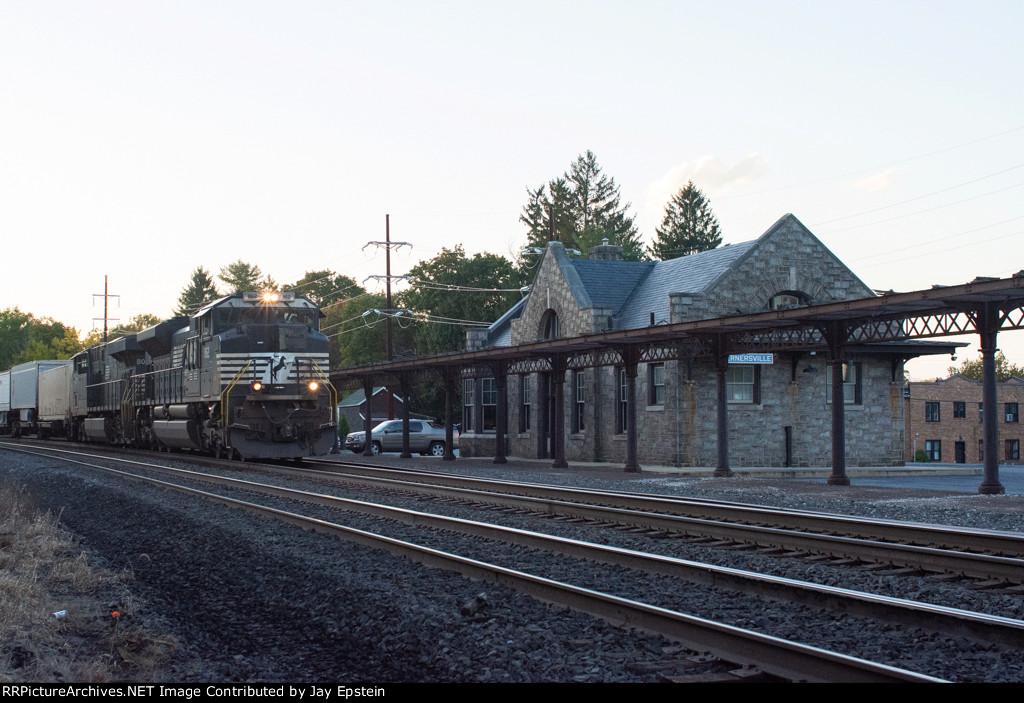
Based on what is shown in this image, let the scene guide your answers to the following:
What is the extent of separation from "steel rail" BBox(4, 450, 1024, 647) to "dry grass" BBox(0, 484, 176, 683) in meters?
4.29

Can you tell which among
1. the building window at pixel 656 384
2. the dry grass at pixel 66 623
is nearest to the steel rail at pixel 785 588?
the dry grass at pixel 66 623

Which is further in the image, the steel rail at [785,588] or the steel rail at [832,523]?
the steel rail at [832,523]

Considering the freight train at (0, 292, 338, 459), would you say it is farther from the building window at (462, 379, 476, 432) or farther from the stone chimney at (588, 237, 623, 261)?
the stone chimney at (588, 237, 623, 261)

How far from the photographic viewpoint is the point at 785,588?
790 cm

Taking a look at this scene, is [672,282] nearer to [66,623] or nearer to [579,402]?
[579,402]

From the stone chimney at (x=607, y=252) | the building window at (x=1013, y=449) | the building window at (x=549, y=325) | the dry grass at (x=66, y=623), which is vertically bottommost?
the building window at (x=1013, y=449)

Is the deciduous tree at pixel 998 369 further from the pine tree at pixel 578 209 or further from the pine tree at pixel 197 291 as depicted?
the pine tree at pixel 197 291

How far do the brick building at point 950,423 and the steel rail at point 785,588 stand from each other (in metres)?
52.9

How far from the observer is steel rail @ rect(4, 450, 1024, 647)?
6.47m

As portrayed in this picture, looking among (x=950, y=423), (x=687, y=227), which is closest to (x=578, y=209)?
(x=687, y=227)

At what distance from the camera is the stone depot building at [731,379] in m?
30.2
